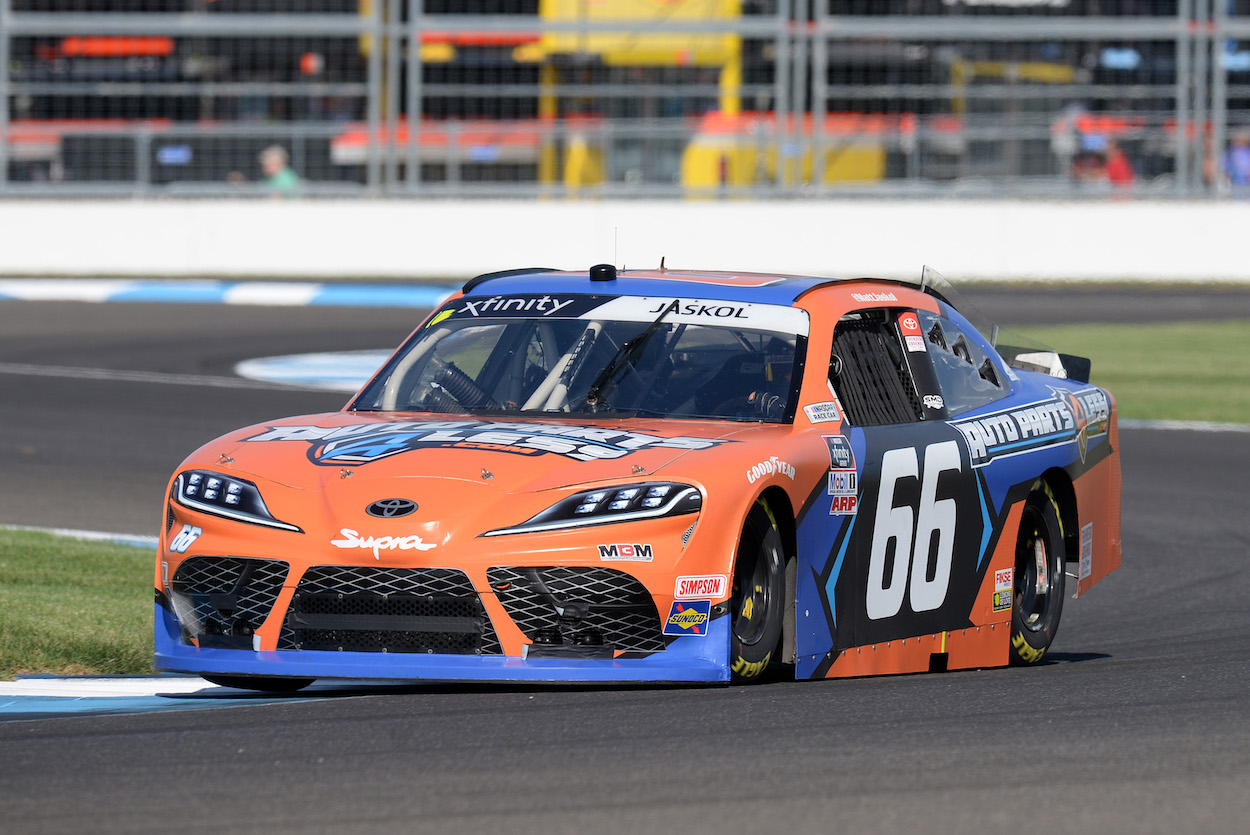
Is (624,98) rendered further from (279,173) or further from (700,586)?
(700,586)

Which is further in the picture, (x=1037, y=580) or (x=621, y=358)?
(x=1037, y=580)

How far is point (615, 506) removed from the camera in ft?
18.0

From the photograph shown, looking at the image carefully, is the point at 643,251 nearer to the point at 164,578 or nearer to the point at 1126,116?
the point at 1126,116

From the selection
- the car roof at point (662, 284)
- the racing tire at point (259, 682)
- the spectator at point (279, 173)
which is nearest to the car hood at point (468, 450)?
the racing tire at point (259, 682)

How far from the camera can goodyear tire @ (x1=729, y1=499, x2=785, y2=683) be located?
5648 mm

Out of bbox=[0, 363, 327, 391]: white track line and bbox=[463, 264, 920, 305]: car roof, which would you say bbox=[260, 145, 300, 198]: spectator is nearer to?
bbox=[0, 363, 327, 391]: white track line

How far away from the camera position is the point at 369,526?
5.44 metres

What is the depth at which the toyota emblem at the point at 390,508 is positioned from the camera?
215 inches

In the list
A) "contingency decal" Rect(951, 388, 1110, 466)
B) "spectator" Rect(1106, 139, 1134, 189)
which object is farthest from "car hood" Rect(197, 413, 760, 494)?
"spectator" Rect(1106, 139, 1134, 189)

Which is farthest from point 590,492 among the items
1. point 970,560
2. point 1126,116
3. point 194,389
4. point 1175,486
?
point 1126,116

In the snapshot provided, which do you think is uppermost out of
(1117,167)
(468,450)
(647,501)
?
(1117,167)

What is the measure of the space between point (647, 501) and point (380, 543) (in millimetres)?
729

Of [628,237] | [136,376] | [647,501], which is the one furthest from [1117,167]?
[647,501]

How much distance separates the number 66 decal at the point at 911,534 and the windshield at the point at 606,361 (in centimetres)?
44
